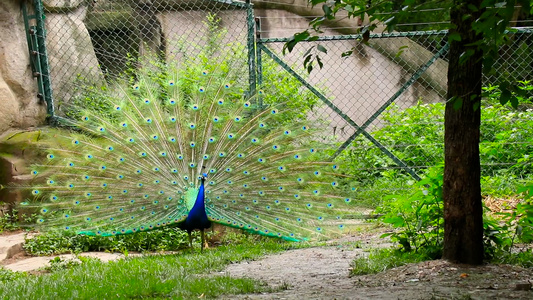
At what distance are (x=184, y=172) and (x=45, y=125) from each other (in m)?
3.15

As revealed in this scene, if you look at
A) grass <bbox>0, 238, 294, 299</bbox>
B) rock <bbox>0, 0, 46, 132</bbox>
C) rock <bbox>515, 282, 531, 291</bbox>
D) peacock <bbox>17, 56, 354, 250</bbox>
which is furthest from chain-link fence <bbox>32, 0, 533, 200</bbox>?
rock <bbox>515, 282, 531, 291</bbox>

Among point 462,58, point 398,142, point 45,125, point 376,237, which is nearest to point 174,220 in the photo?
point 376,237

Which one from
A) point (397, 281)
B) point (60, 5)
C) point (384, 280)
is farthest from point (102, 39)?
point (397, 281)

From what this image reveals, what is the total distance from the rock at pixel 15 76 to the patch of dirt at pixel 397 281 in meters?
5.02

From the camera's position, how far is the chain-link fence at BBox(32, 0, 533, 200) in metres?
8.85

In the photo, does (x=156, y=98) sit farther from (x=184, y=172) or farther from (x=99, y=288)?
(x=99, y=288)

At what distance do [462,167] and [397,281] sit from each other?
1.03m

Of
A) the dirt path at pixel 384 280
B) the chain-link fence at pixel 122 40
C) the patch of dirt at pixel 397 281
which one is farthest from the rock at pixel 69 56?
the patch of dirt at pixel 397 281

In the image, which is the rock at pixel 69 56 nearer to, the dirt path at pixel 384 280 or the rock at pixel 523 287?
the dirt path at pixel 384 280

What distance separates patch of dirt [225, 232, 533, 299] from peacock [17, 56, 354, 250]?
1396 mm

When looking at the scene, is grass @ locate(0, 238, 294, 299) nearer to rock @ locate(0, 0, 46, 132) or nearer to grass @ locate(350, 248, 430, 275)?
grass @ locate(350, 248, 430, 275)

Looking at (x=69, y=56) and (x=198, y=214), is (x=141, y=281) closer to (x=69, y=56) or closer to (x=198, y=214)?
(x=198, y=214)

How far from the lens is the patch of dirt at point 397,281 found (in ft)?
14.0

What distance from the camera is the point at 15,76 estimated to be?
9.56m
